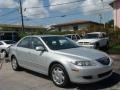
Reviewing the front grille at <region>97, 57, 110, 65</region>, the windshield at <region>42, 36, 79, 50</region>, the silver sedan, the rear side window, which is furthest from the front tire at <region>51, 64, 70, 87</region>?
the rear side window

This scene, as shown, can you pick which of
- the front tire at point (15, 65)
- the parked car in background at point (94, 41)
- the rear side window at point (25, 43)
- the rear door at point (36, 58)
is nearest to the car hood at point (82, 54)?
the rear door at point (36, 58)

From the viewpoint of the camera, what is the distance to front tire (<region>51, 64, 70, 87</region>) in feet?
24.5

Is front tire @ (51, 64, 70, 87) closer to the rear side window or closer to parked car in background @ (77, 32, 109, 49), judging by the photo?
the rear side window

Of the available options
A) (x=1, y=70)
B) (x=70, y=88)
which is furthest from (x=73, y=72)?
(x=1, y=70)

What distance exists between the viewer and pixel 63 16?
4297 centimetres

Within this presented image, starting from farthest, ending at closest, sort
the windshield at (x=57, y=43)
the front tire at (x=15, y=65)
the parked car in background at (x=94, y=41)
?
1. the parked car in background at (x=94, y=41)
2. the front tire at (x=15, y=65)
3. the windshield at (x=57, y=43)

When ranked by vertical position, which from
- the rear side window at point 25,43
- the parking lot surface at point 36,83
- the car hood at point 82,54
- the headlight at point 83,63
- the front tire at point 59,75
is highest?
the rear side window at point 25,43

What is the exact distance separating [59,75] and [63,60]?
20.4 inches

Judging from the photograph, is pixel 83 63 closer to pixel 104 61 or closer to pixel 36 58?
pixel 104 61

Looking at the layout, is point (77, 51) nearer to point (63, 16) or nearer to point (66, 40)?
point (66, 40)

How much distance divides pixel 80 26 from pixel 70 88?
4982 centimetres

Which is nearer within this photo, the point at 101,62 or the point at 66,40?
the point at 101,62

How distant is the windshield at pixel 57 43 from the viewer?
28.3ft

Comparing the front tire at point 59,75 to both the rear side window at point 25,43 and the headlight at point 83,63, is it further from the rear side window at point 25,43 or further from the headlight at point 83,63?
the rear side window at point 25,43
